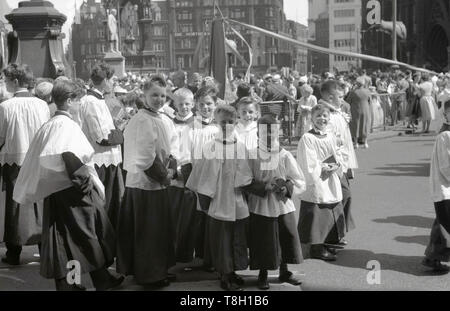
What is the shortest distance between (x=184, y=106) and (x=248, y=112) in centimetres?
79

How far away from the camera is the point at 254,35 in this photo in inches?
4611

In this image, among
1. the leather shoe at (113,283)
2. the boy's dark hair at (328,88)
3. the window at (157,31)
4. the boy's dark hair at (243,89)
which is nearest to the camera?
the leather shoe at (113,283)

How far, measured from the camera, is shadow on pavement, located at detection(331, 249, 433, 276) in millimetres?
6418

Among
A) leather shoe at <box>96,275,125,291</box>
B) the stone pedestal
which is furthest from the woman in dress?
the stone pedestal

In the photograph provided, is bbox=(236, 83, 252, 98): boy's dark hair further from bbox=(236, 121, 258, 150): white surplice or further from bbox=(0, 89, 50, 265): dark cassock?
bbox=(0, 89, 50, 265): dark cassock

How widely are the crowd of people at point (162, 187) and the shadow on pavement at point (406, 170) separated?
213 inches

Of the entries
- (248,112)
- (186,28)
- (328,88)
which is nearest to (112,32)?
(328,88)

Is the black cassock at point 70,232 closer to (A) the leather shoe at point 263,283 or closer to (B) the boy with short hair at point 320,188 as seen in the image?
(A) the leather shoe at point 263,283

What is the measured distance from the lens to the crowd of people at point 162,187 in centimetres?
548

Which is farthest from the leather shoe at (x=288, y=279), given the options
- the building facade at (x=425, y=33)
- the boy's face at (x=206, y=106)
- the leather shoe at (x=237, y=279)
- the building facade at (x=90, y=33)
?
the building facade at (x=90, y=33)

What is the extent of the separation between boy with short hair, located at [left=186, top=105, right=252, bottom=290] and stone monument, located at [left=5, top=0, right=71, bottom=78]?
7.22 m

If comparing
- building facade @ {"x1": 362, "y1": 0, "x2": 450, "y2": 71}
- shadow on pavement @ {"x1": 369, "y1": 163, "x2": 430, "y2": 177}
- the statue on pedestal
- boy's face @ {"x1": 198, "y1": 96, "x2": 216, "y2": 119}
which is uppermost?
building facade @ {"x1": 362, "y1": 0, "x2": 450, "y2": 71}

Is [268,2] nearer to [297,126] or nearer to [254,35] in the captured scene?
[254,35]
